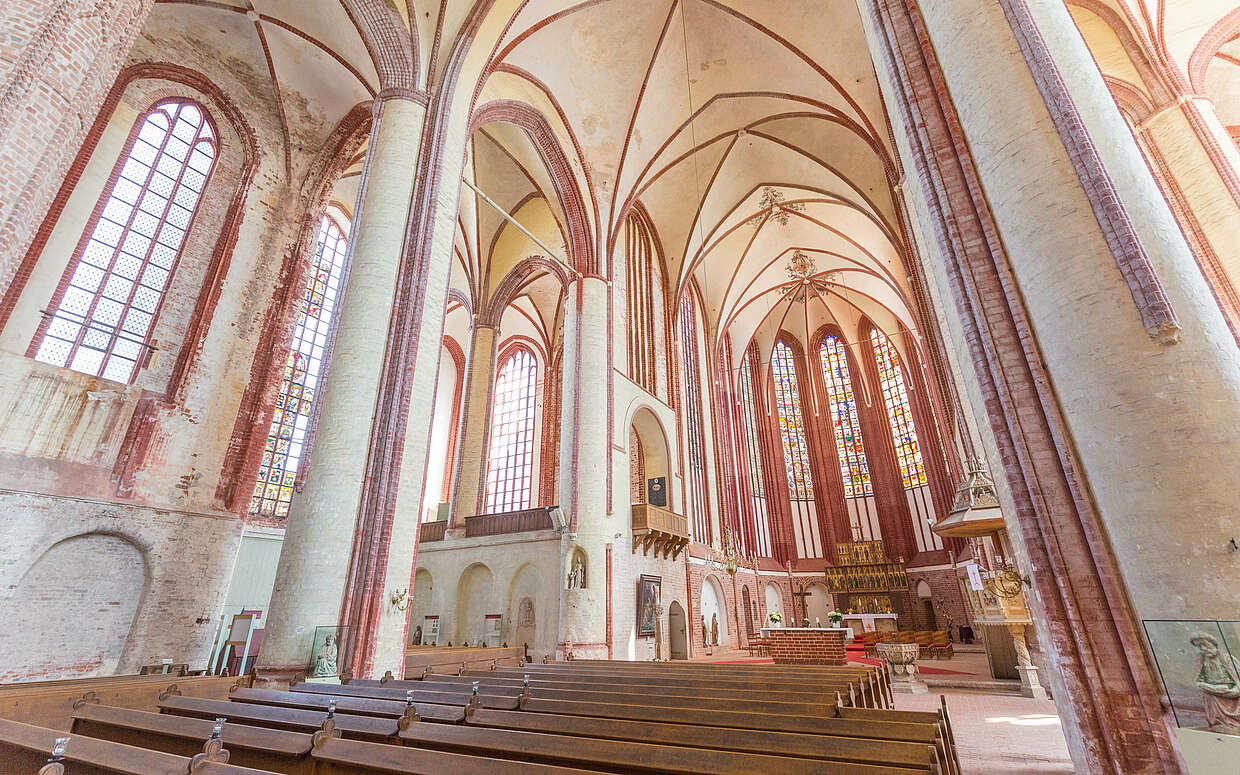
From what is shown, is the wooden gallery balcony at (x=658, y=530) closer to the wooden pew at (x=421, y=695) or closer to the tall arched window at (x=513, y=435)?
the tall arched window at (x=513, y=435)

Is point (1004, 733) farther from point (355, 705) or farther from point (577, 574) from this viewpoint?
point (577, 574)

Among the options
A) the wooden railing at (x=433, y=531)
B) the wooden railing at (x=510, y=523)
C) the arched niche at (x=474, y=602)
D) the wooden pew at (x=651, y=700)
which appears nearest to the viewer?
the wooden pew at (x=651, y=700)

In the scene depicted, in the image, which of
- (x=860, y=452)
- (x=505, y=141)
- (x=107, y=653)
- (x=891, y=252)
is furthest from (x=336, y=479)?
(x=860, y=452)

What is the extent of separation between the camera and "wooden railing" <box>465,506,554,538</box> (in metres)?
13.2

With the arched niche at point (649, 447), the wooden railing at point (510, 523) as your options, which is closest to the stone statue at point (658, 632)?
the arched niche at point (649, 447)

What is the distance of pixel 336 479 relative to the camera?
21.8 ft

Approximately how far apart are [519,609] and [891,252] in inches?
654

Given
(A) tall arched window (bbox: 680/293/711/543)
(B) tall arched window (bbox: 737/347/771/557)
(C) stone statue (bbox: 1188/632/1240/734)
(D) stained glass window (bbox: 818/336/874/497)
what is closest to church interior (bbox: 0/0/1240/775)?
(C) stone statue (bbox: 1188/632/1240/734)

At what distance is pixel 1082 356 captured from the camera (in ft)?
10.0

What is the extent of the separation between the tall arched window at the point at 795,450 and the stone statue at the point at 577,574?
16.1 metres

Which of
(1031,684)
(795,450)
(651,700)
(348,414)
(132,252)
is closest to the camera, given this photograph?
(651,700)

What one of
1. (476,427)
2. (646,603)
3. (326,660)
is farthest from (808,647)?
(476,427)

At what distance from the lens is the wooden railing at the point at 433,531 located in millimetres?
15281

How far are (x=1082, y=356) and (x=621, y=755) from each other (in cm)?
335
